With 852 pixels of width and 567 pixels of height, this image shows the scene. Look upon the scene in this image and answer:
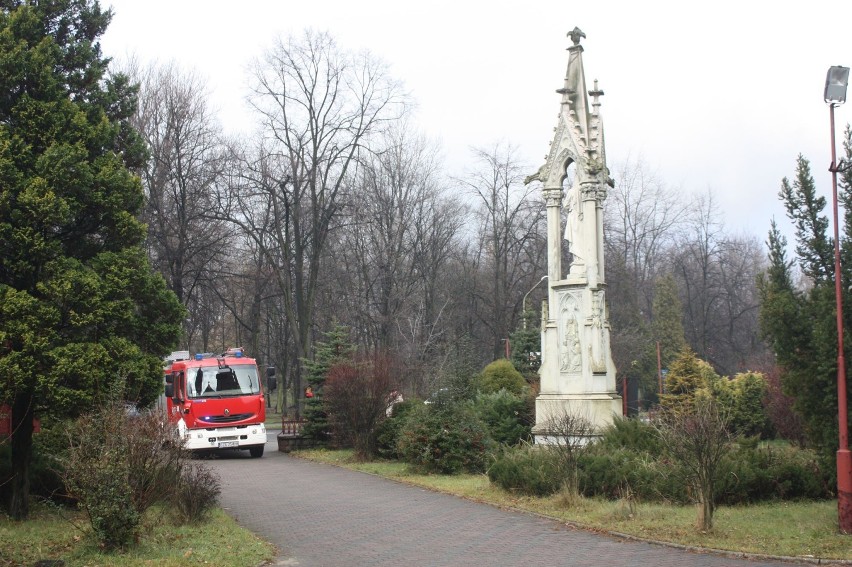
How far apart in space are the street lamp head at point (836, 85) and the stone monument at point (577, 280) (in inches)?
287

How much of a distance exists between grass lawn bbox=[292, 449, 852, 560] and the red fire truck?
33.5 feet

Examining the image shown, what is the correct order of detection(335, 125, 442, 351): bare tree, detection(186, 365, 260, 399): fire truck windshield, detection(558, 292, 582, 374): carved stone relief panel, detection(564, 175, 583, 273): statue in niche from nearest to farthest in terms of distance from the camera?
detection(558, 292, 582, 374): carved stone relief panel → detection(564, 175, 583, 273): statue in niche → detection(186, 365, 260, 399): fire truck windshield → detection(335, 125, 442, 351): bare tree

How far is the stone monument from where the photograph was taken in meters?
17.4

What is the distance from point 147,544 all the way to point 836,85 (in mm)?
9884

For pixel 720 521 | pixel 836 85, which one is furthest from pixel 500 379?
pixel 836 85

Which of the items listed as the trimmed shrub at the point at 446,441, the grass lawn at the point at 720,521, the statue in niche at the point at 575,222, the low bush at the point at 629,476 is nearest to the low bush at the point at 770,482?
the grass lawn at the point at 720,521

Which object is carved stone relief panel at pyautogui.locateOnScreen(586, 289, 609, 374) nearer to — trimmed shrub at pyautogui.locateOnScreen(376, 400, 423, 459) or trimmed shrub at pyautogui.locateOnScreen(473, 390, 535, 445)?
trimmed shrub at pyautogui.locateOnScreen(473, 390, 535, 445)

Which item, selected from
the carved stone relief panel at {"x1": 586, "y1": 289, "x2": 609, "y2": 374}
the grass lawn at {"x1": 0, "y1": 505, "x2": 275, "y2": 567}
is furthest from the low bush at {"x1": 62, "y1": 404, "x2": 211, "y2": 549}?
the carved stone relief panel at {"x1": 586, "y1": 289, "x2": 609, "y2": 374}

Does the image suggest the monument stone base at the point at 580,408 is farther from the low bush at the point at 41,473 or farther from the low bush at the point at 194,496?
the low bush at the point at 41,473

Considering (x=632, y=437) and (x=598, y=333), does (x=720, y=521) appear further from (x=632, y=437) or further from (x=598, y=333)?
(x=598, y=333)

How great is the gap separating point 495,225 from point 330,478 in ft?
102

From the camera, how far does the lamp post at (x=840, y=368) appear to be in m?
10.3

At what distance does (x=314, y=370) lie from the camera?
2527cm

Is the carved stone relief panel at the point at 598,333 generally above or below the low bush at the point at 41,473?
above
